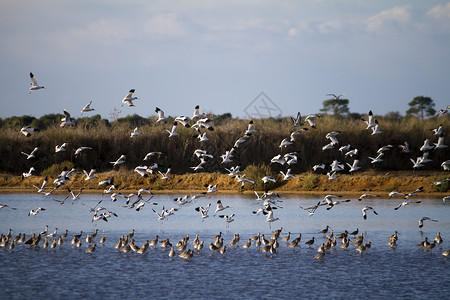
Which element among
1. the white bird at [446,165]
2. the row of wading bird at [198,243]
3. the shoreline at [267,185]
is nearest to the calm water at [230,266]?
the row of wading bird at [198,243]

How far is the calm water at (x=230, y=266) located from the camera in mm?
13203

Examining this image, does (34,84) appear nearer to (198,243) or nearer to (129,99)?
(129,99)

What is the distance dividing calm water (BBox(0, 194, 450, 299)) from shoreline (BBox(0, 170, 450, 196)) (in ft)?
22.9

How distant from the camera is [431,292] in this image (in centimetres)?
1297

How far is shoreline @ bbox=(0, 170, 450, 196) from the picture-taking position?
102 feet

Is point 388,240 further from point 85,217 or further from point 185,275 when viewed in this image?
point 85,217

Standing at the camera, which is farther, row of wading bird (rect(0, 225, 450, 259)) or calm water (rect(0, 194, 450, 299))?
row of wading bird (rect(0, 225, 450, 259))

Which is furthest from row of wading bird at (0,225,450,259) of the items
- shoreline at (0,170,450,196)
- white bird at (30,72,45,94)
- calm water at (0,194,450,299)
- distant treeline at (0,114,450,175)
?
distant treeline at (0,114,450,175)

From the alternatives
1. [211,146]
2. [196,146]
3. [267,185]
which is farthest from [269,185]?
[196,146]

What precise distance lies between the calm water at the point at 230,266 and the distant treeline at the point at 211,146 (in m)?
11.8

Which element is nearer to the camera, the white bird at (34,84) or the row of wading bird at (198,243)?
the row of wading bird at (198,243)

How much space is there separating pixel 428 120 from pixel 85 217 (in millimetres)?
25163

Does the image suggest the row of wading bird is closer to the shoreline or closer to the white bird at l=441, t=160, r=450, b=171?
the white bird at l=441, t=160, r=450, b=171

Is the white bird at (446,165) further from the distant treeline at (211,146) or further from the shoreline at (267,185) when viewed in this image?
the distant treeline at (211,146)
